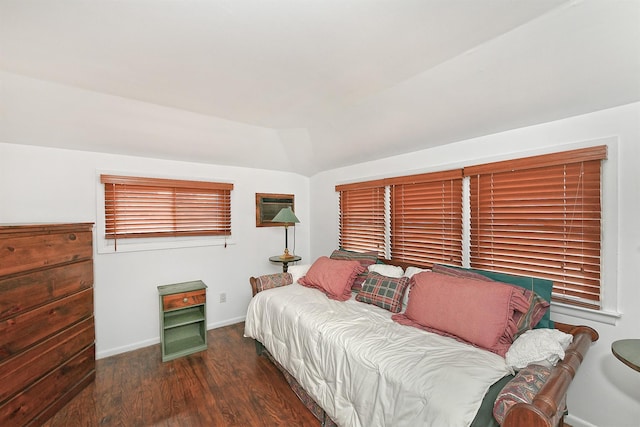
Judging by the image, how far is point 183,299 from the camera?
275cm

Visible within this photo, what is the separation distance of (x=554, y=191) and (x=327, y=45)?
6.01ft

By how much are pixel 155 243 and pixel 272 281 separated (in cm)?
141

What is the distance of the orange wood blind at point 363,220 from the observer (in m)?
3.16

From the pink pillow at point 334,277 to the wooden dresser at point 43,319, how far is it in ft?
6.45

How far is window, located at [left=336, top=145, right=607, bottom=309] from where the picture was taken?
172 centimetres

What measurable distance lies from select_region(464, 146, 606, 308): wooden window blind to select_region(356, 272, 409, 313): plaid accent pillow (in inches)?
26.9

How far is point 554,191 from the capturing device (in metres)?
1.85

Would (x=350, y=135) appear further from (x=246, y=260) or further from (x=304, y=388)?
(x=304, y=388)

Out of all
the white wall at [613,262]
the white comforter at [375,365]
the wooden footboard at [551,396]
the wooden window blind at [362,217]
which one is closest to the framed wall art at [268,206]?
the wooden window blind at [362,217]

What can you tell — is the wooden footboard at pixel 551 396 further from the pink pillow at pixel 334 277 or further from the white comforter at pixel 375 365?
the pink pillow at pixel 334 277

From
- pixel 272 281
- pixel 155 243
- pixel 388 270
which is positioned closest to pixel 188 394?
pixel 272 281

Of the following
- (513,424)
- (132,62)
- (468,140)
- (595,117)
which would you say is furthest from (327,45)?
(513,424)

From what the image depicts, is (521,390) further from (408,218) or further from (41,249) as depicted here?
(41,249)

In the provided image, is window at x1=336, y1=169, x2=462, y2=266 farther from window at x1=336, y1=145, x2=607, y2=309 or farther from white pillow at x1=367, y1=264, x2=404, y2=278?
white pillow at x1=367, y1=264, x2=404, y2=278
